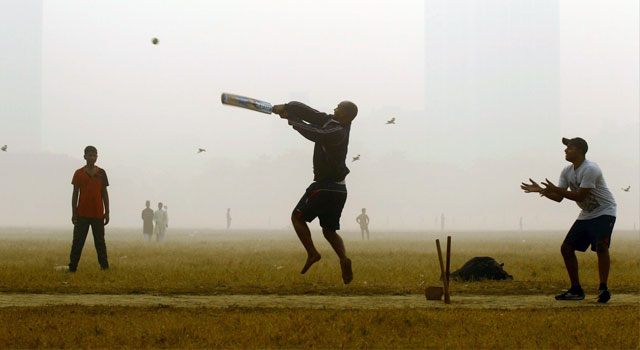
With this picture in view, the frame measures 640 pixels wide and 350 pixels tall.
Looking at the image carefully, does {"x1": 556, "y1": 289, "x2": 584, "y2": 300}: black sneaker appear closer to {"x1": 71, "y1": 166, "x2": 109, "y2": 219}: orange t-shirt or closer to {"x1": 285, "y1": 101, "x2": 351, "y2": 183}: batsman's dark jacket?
{"x1": 285, "y1": 101, "x2": 351, "y2": 183}: batsman's dark jacket

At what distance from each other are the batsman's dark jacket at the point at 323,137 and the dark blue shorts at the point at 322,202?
0.33 feet

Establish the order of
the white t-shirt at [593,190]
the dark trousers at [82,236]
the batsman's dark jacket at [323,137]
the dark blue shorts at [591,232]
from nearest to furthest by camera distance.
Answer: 1. the batsman's dark jacket at [323,137]
2. the white t-shirt at [593,190]
3. the dark blue shorts at [591,232]
4. the dark trousers at [82,236]

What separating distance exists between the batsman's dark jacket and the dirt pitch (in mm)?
1890

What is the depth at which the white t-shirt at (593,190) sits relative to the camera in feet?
32.2

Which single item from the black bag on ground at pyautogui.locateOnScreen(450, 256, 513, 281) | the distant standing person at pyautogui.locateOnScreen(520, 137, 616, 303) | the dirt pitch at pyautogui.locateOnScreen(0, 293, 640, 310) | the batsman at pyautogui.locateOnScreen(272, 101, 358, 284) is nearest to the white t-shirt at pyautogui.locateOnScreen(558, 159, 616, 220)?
the distant standing person at pyautogui.locateOnScreen(520, 137, 616, 303)

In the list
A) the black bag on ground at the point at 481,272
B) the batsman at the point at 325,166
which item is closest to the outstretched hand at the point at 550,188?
the batsman at the point at 325,166

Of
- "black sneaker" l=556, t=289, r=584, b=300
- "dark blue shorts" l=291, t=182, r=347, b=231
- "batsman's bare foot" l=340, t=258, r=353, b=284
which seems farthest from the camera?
"black sneaker" l=556, t=289, r=584, b=300

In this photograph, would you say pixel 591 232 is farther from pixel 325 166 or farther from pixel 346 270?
pixel 325 166

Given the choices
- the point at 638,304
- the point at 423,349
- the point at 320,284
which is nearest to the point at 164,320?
the point at 423,349

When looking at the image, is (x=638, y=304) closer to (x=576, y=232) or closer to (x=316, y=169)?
(x=576, y=232)

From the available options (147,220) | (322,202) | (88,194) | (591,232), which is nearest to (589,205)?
(591,232)

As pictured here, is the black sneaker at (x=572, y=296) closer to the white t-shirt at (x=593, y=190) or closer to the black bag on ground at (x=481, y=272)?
the white t-shirt at (x=593, y=190)

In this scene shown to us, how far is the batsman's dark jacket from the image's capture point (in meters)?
8.05

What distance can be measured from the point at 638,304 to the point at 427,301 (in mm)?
2964
